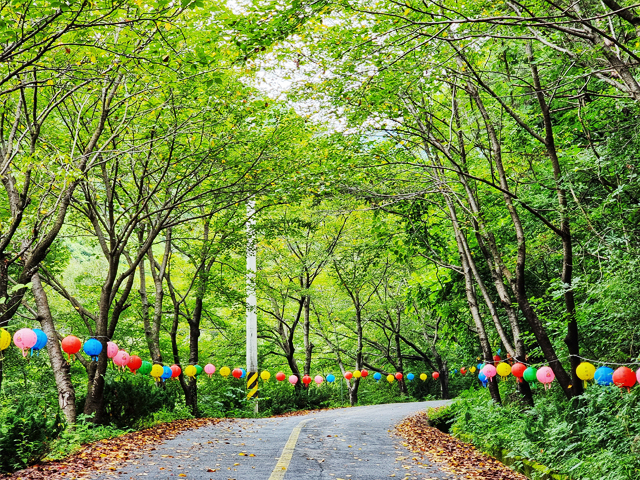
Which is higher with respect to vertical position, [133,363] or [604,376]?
[133,363]

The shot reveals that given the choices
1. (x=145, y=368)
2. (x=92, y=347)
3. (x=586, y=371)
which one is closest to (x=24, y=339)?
(x=92, y=347)

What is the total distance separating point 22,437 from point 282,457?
13.1ft

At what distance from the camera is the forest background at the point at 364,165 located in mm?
6875

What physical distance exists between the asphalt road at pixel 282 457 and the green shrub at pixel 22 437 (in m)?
1.47

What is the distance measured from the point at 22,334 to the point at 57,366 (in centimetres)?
327

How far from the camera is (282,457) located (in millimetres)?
8398

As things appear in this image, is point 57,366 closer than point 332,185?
Yes

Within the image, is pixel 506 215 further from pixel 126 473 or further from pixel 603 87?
pixel 126 473

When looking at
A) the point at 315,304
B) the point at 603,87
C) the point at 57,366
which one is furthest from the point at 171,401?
the point at 315,304

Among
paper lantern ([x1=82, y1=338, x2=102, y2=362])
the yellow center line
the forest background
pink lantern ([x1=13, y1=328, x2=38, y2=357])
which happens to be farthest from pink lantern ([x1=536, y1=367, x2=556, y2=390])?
pink lantern ([x1=13, y1=328, x2=38, y2=357])

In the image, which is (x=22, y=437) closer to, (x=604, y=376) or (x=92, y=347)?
(x=92, y=347)

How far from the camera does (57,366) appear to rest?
10.8 metres

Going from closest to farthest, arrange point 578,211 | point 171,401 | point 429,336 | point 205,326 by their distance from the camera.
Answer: point 578,211 < point 171,401 < point 205,326 < point 429,336

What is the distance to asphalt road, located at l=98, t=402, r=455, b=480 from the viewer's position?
6988 mm
